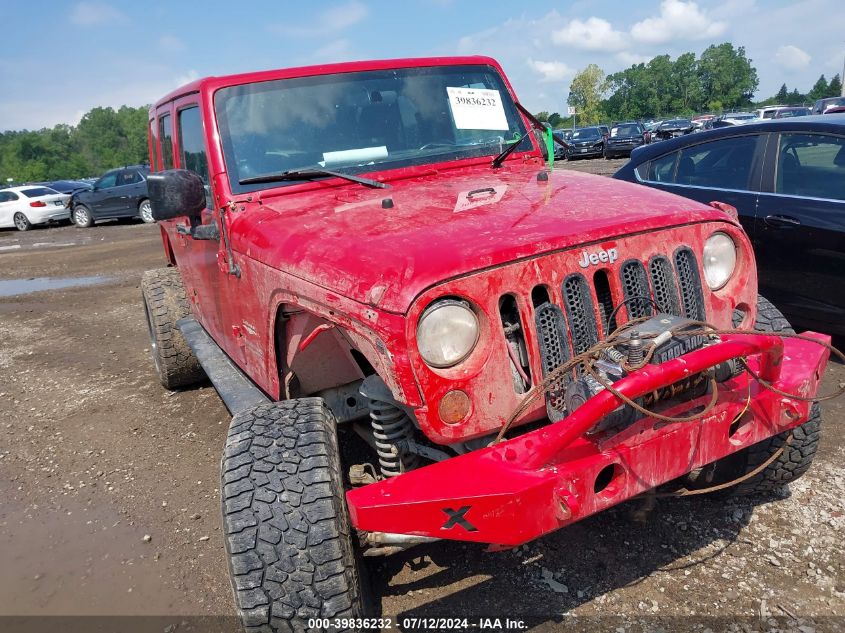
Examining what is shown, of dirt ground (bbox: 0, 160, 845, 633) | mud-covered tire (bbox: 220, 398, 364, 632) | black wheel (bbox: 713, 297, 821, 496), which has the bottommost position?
dirt ground (bbox: 0, 160, 845, 633)

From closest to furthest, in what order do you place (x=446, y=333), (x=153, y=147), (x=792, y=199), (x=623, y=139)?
(x=446, y=333), (x=792, y=199), (x=153, y=147), (x=623, y=139)

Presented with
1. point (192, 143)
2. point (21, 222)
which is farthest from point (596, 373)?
point (21, 222)

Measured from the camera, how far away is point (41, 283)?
36.8 feet

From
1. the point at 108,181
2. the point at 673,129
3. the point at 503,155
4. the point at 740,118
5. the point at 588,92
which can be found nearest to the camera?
the point at 503,155

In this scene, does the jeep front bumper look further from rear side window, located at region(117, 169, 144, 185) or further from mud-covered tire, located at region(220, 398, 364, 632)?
rear side window, located at region(117, 169, 144, 185)

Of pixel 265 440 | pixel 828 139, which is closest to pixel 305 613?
pixel 265 440

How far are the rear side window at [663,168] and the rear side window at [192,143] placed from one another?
384 centimetres

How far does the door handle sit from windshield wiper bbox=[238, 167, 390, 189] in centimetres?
304

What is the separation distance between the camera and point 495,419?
2279 millimetres

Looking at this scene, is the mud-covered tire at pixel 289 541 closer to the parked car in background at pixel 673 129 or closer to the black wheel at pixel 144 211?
the black wheel at pixel 144 211

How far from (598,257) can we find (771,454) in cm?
136

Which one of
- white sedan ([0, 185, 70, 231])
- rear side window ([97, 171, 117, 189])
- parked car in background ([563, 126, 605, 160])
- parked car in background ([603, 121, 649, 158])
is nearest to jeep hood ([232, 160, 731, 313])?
rear side window ([97, 171, 117, 189])

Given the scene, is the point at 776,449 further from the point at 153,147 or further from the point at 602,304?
the point at 153,147

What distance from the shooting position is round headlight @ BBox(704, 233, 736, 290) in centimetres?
270
